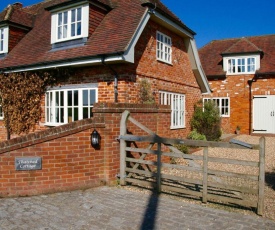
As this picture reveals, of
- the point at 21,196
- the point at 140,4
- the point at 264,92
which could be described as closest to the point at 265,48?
the point at 264,92

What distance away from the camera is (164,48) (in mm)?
12461

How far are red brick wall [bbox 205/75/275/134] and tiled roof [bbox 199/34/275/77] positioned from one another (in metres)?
0.77

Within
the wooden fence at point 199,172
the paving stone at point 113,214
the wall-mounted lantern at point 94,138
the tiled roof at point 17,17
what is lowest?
the paving stone at point 113,214

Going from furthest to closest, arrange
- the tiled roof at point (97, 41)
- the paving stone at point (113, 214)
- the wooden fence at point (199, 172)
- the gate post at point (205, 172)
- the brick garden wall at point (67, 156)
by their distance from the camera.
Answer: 1. the tiled roof at point (97, 41)
2. the brick garden wall at point (67, 156)
3. the gate post at point (205, 172)
4. the wooden fence at point (199, 172)
5. the paving stone at point (113, 214)

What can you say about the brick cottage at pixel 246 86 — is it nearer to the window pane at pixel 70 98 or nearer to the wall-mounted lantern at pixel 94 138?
the window pane at pixel 70 98

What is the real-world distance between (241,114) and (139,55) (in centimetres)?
1239

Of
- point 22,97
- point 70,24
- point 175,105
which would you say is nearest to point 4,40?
point 22,97

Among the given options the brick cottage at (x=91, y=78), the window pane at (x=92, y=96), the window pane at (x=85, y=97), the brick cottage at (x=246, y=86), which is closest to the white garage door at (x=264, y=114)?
the brick cottage at (x=246, y=86)

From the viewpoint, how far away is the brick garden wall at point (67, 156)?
5.84 meters

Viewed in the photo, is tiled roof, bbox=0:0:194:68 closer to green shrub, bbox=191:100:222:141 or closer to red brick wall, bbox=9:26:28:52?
red brick wall, bbox=9:26:28:52

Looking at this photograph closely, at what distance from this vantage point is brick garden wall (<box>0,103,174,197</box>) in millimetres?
5836

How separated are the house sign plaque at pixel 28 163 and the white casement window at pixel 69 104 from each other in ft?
14.9

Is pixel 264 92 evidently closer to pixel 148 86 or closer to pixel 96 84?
pixel 148 86

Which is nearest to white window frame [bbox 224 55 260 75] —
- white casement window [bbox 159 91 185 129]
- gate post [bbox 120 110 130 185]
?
white casement window [bbox 159 91 185 129]
